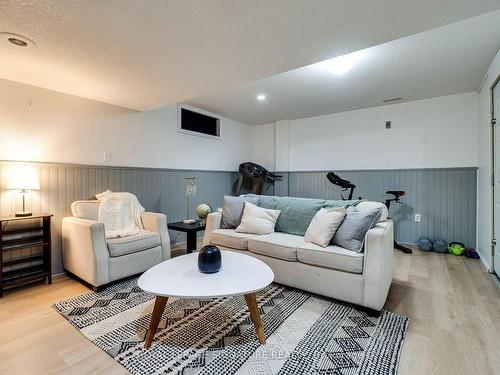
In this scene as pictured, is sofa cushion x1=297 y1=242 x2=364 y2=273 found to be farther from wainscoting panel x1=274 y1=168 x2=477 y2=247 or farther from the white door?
wainscoting panel x1=274 y1=168 x2=477 y2=247

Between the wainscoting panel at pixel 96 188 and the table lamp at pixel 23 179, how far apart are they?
6.4 inches

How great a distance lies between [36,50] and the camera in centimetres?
183

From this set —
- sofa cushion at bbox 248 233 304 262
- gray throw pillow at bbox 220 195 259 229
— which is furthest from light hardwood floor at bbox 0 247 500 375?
gray throw pillow at bbox 220 195 259 229

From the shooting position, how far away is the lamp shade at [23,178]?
228 cm

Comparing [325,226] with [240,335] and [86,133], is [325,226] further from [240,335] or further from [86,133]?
[86,133]

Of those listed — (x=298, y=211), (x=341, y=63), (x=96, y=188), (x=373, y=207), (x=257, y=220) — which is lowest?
(x=257, y=220)

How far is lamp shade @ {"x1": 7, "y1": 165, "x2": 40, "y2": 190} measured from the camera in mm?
2279

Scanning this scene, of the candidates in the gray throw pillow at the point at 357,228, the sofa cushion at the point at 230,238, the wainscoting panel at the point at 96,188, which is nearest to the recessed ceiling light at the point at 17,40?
the wainscoting panel at the point at 96,188

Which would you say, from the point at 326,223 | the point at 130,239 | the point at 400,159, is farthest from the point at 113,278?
the point at 400,159

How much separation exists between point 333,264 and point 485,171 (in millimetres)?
2615

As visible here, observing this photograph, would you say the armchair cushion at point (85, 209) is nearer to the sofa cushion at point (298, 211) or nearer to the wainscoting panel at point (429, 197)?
the sofa cushion at point (298, 211)

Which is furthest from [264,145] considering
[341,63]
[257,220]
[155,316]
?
[155,316]

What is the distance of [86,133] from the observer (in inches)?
116

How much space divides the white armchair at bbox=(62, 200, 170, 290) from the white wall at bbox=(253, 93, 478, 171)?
3.30m
